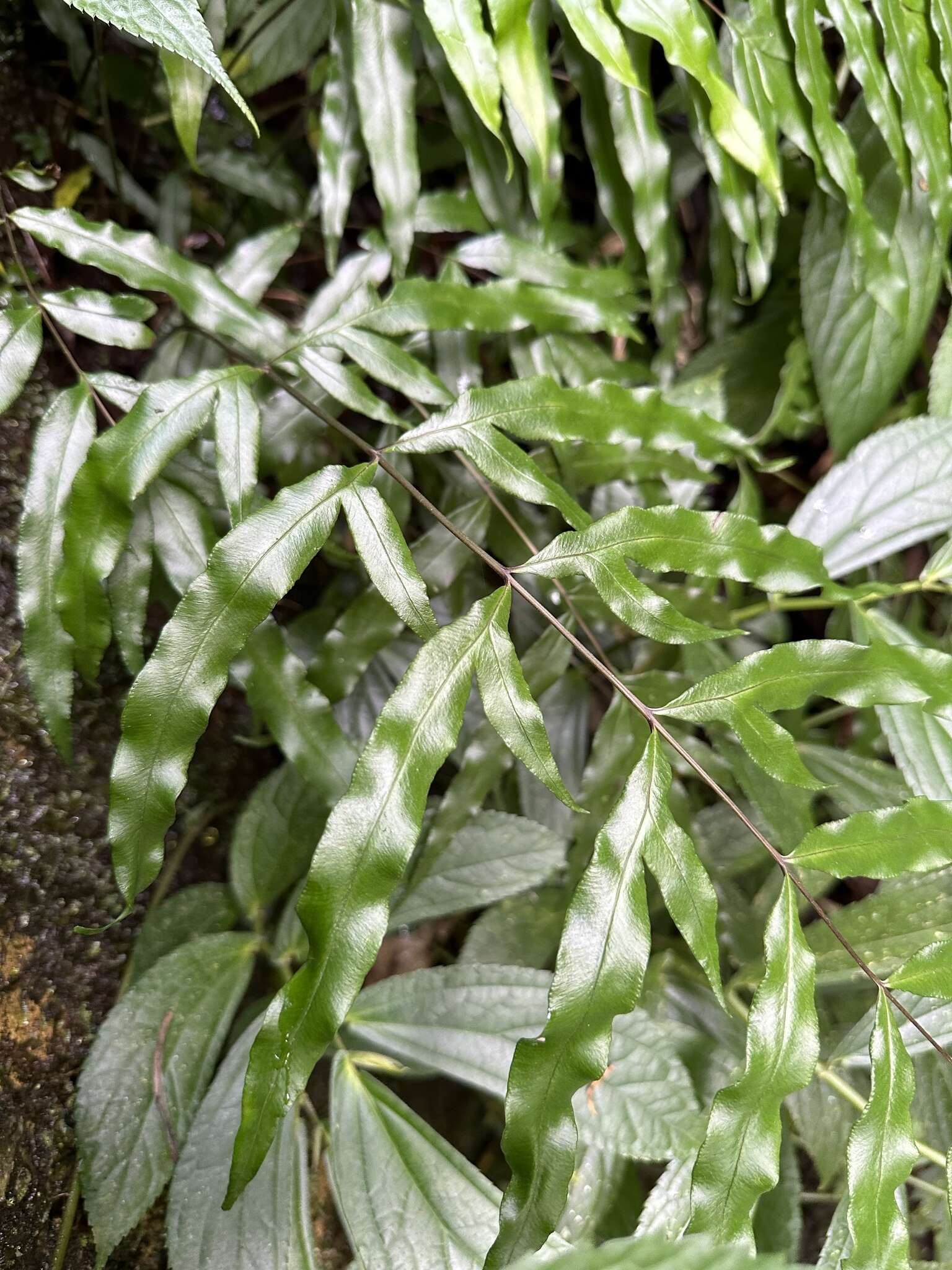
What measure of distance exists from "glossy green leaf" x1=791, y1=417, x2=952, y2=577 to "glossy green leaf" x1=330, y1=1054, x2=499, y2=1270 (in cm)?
72

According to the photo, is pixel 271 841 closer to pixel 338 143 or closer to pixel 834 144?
pixel 338 143

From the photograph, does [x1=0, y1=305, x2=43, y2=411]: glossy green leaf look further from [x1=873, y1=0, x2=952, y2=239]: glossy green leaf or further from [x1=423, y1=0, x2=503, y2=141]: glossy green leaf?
[x1=873, y1=0, x2=952, y2=239]: glossy green leaf

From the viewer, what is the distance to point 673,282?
3.33 ft

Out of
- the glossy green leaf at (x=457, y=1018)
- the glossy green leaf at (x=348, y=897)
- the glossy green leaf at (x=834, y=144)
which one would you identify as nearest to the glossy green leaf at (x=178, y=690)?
the glossy green leaf at (x=348, y=897)

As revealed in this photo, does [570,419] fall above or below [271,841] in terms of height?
above

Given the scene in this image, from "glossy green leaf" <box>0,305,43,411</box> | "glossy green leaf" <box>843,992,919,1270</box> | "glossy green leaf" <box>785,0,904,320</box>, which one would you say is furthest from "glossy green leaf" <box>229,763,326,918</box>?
"glossy green leaf" <box>785,0,904,320</box>

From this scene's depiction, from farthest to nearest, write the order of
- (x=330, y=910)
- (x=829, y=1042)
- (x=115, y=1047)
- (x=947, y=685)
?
1. (x=829, y=1042)
2. (x=115, y=1047)
3. (x=947, y=685)
4. (x=330, y=910)

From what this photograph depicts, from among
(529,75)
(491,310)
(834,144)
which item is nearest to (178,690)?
(491,310)

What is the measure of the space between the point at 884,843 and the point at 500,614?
1.15 feet

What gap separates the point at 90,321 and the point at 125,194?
1.11 ft

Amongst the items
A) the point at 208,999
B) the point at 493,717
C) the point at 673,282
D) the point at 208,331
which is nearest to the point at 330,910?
the point at 493,717

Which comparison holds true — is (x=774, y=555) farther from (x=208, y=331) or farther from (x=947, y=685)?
(x=208, y=331)

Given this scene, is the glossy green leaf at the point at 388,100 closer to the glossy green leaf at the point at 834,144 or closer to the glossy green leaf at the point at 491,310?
the glossy green leaf at the point at 491,310

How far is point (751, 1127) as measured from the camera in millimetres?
616
